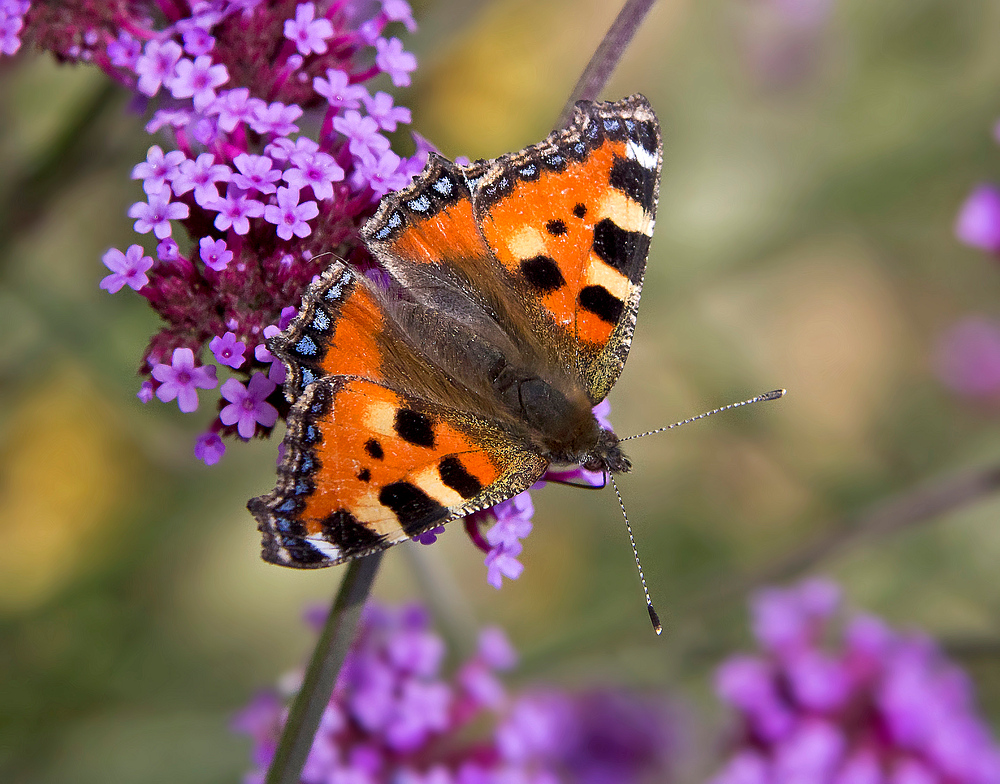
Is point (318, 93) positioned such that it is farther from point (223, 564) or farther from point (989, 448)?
point (989, 448)

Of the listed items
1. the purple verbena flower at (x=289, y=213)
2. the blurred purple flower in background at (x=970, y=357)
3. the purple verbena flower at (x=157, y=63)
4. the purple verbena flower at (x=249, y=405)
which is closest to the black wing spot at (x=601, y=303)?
the purple verbena flower at (x=289, y=213)

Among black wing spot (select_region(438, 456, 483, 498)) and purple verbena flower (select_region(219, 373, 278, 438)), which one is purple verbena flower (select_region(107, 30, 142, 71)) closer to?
purple verbena flower (select_region(219, 373, 278, 438))

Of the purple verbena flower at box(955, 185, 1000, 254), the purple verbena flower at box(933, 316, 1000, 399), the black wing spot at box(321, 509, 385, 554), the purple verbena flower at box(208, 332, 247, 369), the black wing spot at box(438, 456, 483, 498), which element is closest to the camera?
the black wing spot at box(321, 509, 385, 554)

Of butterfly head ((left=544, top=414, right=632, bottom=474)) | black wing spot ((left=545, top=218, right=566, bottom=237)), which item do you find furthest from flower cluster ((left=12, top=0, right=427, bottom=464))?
butterfly head ((left=544, top=414, right=632, bottom=474))

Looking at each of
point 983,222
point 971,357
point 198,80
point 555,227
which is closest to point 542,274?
point 555,227

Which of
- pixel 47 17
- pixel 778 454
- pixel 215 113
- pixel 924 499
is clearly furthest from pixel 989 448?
pixel 47 17

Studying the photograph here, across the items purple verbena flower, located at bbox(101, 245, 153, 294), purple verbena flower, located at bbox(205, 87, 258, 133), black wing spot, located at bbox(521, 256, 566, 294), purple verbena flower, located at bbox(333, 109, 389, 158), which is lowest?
purple verbena flower, located at bbox(101, 245, 153, 294)
